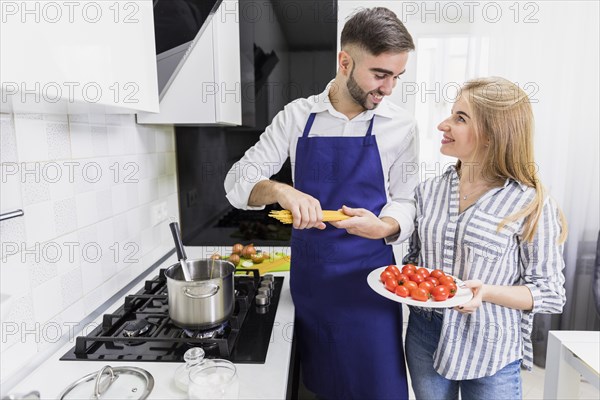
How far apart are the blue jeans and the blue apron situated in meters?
0.06

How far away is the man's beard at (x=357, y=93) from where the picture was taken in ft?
3.91

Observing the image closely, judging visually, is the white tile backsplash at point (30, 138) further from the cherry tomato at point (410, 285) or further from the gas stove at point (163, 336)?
the cherry tomato at point (410, 285)

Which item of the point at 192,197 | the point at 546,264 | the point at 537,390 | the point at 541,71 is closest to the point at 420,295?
the point at 546,264

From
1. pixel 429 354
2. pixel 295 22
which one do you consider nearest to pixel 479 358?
pixel 429 354

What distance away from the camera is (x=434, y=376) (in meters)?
1.16

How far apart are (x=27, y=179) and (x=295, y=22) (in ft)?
4.30

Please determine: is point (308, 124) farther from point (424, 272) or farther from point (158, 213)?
point (158, 213)

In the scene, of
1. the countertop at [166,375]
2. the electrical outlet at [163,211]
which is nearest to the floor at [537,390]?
the countertop at [166,375]

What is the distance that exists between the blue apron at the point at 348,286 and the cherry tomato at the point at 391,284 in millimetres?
179

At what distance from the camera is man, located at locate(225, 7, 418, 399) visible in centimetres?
121

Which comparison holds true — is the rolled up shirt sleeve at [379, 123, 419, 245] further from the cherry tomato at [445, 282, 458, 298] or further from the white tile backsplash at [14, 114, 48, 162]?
the white tile backsplash at [14, 114, 48, 162]

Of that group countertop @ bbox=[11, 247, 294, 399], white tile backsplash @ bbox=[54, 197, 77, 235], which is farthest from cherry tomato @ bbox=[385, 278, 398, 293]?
white tile backsplash @ bbox=[54, 197, 77, 235]

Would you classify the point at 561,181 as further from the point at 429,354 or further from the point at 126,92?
the point at 126,92

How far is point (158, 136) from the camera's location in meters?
1.68
